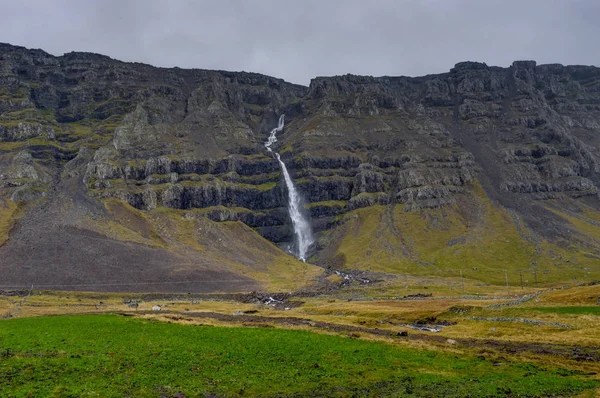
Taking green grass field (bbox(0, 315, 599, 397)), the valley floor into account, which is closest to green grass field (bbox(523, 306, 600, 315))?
the valley floor

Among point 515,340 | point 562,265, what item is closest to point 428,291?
point 562,265

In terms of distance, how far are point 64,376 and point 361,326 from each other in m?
42.4

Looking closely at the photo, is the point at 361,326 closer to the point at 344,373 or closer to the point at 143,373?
the point at 344,373

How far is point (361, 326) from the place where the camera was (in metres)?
66.9

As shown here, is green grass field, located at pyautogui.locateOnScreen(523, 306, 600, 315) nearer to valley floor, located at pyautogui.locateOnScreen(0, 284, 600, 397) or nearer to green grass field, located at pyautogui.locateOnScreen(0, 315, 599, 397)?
valley floor, located at pyautogui.locateOnScreen(0, 284, 600, 397)

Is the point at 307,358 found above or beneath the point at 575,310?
beneath

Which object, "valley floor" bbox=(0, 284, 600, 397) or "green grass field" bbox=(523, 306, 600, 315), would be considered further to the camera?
"green grass field" bbox=(523, 306, 600, 315)

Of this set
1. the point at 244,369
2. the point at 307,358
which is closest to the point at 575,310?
the point at 307,358

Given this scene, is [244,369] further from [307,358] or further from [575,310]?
[575,310]

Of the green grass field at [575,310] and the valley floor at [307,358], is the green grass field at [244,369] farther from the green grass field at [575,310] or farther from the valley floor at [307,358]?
the green grass field at [575,310]

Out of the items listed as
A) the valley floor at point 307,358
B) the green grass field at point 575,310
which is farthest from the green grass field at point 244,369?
the green grass field at point 575,310

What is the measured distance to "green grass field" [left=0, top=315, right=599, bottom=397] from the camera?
31.3 meters

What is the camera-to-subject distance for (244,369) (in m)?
36.9

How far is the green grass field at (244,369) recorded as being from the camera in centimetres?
3133
